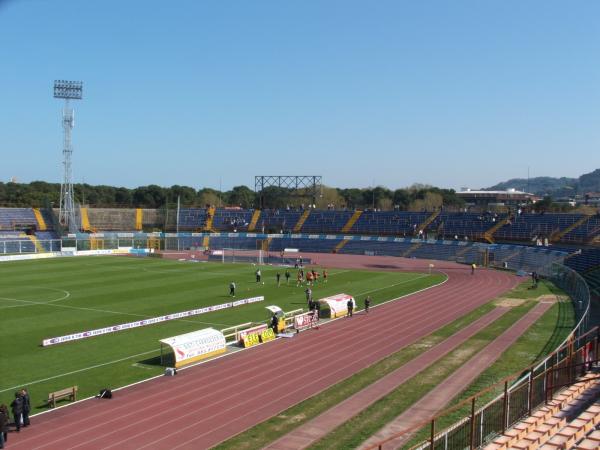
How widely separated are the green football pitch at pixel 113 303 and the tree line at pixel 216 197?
208 feet

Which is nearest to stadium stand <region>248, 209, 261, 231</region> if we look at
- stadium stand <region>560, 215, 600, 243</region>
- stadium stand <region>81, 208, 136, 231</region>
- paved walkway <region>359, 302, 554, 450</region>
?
Answer: stadium stand <region>81, 208, 136, 231</region>

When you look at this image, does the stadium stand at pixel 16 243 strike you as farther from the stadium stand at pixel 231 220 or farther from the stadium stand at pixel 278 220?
the stadium stand at pixel 278 220

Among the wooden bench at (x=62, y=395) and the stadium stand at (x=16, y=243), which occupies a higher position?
the stadium stand at (x=16, y=243)

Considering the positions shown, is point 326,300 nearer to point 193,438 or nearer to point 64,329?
point 64,329

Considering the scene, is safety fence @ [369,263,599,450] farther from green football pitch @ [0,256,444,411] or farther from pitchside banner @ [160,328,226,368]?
green football pitch @ [0,256,444,411]

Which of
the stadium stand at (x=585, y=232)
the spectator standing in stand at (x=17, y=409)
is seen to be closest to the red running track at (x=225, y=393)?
the spectator standing in stand at (x=17, y=409)

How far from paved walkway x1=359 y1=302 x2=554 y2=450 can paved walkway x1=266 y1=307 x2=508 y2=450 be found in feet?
4.56

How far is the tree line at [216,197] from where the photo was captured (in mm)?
131500

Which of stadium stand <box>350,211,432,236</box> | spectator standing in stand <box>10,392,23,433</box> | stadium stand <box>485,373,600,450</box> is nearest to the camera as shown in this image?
stadium stand <box>485,373,600,450</box>

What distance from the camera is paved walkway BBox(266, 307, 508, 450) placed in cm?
1706

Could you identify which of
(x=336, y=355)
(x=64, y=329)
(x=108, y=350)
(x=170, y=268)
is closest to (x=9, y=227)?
(x=170, y=268)

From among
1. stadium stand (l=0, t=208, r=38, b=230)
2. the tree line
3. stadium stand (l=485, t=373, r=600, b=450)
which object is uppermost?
the tree line

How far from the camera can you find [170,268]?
6212 cm

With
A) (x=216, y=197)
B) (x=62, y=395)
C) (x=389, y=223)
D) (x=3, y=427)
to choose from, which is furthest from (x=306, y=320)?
(x=216, y=197)
